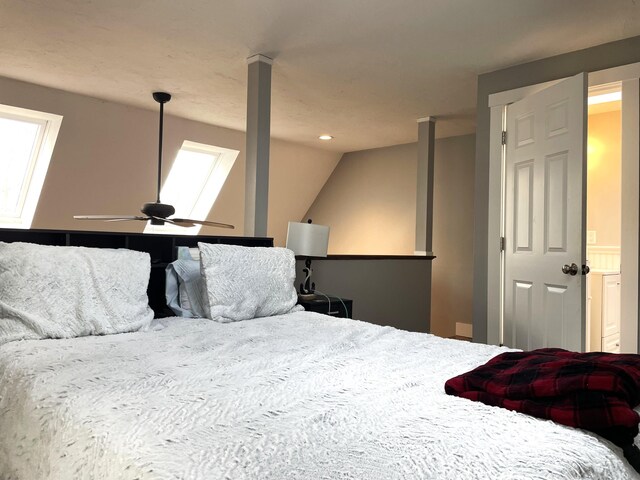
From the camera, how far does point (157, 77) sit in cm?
380

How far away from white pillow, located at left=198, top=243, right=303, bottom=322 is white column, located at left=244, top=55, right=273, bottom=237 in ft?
2.74

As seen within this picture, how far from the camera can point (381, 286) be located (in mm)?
4297

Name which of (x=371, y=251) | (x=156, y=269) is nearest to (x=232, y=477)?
(x=156, y=269)

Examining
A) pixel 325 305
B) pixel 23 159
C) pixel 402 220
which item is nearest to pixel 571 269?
pixel 325 305

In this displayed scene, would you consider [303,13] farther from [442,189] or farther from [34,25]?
[442,189]

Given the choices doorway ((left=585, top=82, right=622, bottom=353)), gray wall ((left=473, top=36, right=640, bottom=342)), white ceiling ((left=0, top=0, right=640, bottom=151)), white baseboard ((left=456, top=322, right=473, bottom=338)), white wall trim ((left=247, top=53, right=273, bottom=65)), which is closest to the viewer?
white ceiling ((left=0, top=0, right=640, bottom=151))

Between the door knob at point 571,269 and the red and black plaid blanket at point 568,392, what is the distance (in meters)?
1.46

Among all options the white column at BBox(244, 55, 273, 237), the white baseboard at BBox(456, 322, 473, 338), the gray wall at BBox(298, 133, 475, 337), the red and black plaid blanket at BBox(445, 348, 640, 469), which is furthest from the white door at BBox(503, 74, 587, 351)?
the white baseboard at BBox(456, 322, 473, 338)

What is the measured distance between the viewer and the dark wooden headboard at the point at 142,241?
2.36m

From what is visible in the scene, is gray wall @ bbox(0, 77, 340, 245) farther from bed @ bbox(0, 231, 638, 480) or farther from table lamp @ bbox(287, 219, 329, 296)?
bed @ bbox(0, 231, 638, 480)

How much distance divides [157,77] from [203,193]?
230 cm

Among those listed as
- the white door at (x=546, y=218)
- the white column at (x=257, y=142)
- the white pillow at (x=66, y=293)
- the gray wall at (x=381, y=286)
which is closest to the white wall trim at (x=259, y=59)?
the white column at (x=257, y=142)

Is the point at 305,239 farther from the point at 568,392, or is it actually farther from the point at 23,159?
the point at 23,159

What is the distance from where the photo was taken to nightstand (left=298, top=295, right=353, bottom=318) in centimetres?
311
